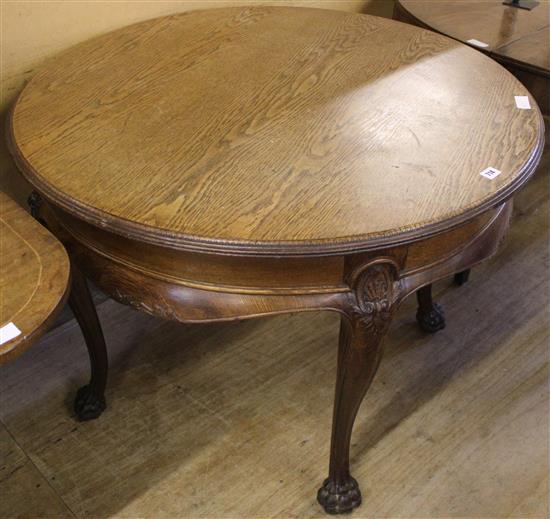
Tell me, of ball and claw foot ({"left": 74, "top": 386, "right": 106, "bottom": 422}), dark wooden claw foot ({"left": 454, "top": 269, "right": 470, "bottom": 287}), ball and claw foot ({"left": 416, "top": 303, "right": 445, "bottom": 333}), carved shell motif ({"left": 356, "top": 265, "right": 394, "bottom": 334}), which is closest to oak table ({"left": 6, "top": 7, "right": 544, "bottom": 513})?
carved shell motif ({"left": 356, "top": 265, "right": 394, "bottom": 334})

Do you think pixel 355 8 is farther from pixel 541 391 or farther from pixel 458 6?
pixel 541 391

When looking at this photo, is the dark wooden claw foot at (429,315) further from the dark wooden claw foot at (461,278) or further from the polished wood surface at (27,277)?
the polished wood surface at (27,277)

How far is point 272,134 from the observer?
0.84 metres

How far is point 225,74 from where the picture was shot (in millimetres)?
970

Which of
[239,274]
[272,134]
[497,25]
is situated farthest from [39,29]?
[497,25]

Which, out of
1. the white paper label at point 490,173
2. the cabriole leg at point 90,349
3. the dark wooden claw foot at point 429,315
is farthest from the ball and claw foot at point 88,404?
the white paper label at point 490,173

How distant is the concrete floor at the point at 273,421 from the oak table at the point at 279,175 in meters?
0.12

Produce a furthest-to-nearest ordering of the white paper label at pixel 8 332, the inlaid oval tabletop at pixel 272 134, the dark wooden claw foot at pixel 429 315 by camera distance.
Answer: the dark wooden claw foot at pixel 429 315 → the inlaid oval tabletop at pixel 272 134 → the white paper label at pixel 8 332

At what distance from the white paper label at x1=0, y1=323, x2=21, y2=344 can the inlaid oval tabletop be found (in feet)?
0.48

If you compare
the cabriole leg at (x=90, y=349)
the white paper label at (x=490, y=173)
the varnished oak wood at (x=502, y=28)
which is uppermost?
the white paper label at (x=490, y=173)

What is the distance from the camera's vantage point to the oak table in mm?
713

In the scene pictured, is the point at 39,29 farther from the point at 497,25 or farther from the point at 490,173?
the point at 497,25

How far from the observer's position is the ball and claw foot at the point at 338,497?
0.99 metres

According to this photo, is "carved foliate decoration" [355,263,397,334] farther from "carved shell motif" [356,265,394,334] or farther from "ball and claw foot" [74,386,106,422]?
"ball and claw foot" [74,386,106,422]
